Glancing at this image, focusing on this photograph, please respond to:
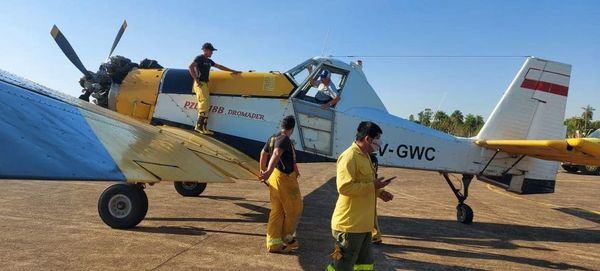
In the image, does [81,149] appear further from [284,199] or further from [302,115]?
[302,115]

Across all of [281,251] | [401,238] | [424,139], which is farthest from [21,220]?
[424,139]

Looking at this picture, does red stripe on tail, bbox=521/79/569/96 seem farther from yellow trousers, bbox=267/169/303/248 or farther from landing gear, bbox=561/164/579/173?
landing gear, bbox=561/164/579/173

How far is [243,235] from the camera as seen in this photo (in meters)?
6.79

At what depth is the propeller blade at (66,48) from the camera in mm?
9906

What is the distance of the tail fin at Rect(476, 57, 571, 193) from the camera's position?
920cm

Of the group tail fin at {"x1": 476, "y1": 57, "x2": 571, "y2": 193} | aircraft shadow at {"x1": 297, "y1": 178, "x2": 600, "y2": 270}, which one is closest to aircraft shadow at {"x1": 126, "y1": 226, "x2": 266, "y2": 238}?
aircraft shadow at {"x1": 297, "y1": 178, "x2": 600, "y2": 270}

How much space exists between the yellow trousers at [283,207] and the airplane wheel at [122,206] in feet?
7.24

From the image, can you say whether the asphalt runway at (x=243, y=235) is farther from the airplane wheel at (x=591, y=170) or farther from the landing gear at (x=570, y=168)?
the airplane wheel at (x=591, y=170)

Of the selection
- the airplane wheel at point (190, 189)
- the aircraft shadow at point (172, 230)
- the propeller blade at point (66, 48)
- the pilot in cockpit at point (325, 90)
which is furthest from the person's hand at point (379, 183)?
the propeller blade at point (66, 48)

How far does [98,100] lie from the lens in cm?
966

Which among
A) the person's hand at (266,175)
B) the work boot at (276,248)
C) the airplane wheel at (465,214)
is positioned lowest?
the work boot at (276,248)

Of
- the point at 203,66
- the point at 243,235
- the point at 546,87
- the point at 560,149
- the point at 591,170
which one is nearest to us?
the point at 243,235

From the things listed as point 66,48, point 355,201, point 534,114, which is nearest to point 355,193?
point 355,201

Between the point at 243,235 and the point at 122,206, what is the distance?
1.93 meters
